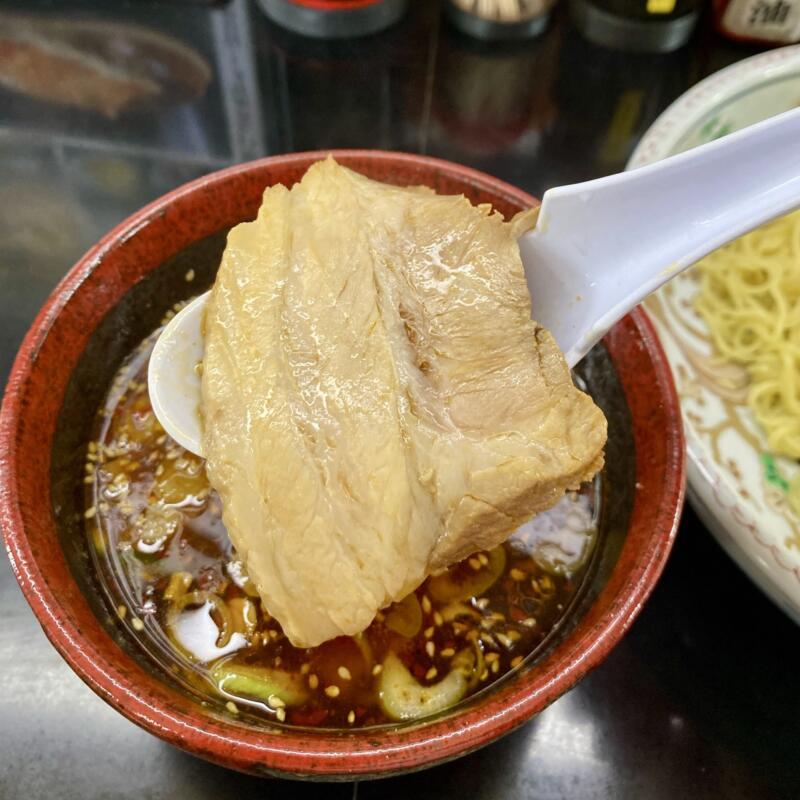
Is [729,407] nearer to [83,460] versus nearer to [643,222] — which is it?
[643,222]

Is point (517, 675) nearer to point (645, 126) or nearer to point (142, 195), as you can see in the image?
point (142, 195)

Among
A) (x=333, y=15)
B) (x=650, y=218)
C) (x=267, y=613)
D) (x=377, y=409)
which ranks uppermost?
(x=650, y=218)

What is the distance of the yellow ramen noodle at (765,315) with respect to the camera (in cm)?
171

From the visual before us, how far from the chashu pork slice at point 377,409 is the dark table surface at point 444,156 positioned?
1.78 ft

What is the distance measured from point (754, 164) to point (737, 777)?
1093 mm

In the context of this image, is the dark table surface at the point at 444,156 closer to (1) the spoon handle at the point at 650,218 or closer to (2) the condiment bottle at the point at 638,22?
A: (2) the condiment bottle at the point at 638,22

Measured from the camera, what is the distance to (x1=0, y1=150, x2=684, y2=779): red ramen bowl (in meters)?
0.96

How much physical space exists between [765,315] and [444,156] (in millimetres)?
1077

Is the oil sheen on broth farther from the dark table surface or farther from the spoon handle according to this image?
the spoon handle

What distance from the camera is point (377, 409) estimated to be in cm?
100

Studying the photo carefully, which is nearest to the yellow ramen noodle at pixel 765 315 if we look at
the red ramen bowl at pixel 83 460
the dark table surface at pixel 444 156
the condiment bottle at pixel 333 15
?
the dark table surface at pixel 444 156

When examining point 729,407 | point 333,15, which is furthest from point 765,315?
point 333,15

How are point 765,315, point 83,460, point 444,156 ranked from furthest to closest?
point 444,156, point 765,315, point 83,460

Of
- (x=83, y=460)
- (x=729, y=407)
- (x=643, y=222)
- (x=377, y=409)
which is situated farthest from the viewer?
(x=729, y=407)
